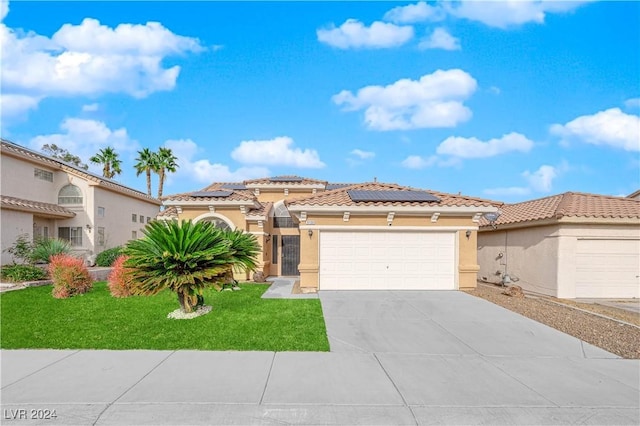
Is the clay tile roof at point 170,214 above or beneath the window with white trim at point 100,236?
above

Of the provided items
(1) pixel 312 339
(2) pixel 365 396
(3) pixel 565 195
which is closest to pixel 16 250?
(1) pixel 312 339

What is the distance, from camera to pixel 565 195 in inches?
584

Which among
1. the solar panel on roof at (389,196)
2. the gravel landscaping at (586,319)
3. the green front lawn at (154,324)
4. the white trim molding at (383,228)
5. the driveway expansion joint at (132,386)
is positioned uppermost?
the solar panel on roof at (389,196)

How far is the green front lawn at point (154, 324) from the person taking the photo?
6.84 metres

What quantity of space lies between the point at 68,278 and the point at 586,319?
15698mm

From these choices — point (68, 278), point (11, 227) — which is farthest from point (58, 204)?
point (68, 278)

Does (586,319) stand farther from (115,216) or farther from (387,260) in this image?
(115,216)

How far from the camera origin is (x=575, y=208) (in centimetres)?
1328

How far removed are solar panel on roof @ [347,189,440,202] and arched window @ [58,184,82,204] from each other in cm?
1767

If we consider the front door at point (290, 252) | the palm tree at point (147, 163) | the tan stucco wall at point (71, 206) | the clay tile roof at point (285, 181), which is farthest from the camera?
the palm tree at point (147, 163)

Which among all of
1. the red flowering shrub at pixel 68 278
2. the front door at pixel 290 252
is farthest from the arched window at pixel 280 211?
the red flowering shrub at pixel 68 278

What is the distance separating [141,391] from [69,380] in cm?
130

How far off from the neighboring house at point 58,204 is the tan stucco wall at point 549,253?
23396 mm

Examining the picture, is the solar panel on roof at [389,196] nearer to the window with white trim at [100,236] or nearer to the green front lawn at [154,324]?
the green front lawn at [154,324]
